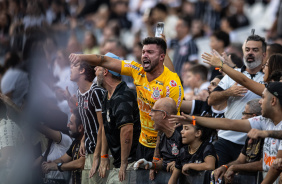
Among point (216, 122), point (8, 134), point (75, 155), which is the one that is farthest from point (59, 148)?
point (216, 122)

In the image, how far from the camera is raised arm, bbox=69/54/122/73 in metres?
6.50

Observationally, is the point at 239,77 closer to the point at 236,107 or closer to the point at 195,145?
the point at 236,107

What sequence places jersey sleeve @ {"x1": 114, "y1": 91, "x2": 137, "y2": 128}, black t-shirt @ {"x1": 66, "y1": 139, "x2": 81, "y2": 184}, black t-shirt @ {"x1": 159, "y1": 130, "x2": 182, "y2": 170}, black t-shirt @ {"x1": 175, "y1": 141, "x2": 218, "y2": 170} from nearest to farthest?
black t-shirt @ {"x1": 175, "y1": 141, "x2": 218, "y2": 170}, black t-shirt @ {"x1": 159, "y1": 130, "x2": 182, "y2": 170}, jersey sleeve @ {"x1": 114, "y1": 91, "x2": 137, "y2": 128}, black t-shirt @ {"x1": 66, "y1": 139, "x2": 81, "y2": 184}

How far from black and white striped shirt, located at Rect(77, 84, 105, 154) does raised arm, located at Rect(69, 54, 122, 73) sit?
2.66ft

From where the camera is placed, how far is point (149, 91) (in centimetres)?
677

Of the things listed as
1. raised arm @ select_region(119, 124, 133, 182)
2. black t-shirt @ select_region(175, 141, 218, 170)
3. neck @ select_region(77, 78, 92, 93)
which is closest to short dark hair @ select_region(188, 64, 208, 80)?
neck @ select_region(77, 78, 92, 93)

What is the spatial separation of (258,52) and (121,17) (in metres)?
9.15

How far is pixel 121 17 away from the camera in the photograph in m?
16.2

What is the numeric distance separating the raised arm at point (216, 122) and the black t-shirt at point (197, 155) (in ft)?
1.32

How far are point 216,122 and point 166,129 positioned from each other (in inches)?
37.6

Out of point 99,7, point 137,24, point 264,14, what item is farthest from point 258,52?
point 99,7

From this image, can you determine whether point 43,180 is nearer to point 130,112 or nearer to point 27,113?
point 27,113

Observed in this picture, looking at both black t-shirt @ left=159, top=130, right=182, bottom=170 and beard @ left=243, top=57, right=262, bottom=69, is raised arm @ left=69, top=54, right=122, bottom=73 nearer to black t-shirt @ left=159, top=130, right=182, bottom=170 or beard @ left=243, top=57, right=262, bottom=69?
black t-shirt @ left=159, top=130, right=182, bottom=170

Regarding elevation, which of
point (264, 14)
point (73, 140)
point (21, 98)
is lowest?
point (73, 140)
